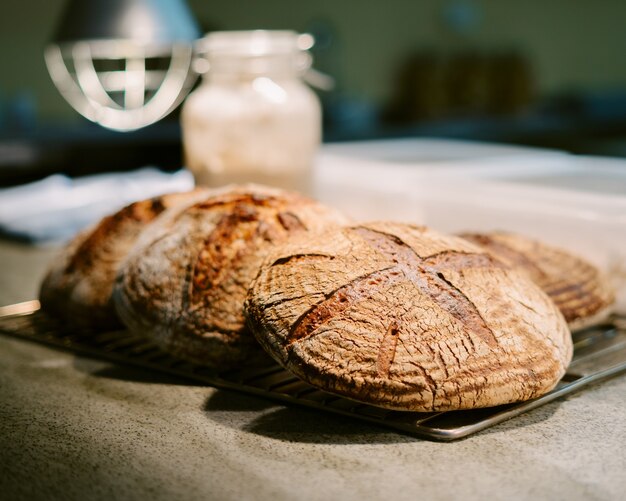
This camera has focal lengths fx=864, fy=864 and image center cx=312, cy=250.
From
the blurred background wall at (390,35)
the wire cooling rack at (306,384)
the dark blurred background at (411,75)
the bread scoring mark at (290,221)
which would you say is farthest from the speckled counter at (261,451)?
the blurred background wall at (390,35)

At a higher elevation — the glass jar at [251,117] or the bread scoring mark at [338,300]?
the glass jar at [251,117]

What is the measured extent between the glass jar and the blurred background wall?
9.20 feet

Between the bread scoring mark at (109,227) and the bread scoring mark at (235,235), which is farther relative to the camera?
the bread scoring mark at (109,227)

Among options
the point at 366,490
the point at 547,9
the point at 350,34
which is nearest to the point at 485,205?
the point at 366,490

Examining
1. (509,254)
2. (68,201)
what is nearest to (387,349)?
(509,254)

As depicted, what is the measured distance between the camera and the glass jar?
5.29 feet

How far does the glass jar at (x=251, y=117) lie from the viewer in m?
1.61

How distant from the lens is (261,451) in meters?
0.87

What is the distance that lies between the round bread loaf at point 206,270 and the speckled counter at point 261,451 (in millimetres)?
62

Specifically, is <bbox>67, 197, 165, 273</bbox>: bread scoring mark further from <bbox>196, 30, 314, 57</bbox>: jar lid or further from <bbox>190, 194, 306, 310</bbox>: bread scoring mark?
<bbox>196, 30, 314, 57</bbox>: jar lid

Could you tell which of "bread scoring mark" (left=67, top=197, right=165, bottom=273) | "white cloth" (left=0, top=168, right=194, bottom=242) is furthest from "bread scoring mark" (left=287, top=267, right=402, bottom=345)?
"white cloth" (left=0, top=168, right=194, bottom=242)

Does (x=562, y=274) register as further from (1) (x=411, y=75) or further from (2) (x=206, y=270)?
(1) (x=411, y=75)

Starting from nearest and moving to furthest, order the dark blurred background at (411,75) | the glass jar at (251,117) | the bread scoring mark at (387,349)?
1. the bread scoring mark at (387,349)
2. the glass jar at (251,117)
3. the dark blurred background at (411,75)

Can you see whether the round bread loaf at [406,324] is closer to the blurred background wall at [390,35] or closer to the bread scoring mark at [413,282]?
the bread scoring mark at [413,282]
